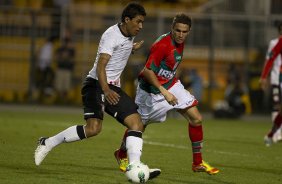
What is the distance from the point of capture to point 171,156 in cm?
1291

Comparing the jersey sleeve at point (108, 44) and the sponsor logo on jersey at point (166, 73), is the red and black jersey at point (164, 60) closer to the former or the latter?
the sponsor logo on jersey at point (166, 73)

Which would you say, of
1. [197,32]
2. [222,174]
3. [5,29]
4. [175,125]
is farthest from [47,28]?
[222,174]

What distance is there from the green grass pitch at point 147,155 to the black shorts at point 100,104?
75 cm

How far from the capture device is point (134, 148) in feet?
30.8

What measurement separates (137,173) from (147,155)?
381 cm

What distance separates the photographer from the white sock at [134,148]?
30.7ft

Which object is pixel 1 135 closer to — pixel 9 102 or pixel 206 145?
pixel 206 145

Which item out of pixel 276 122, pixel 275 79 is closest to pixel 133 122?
pixel 276 122

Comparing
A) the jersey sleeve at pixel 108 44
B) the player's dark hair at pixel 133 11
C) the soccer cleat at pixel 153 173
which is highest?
the player's dark hair at pixel 133 11

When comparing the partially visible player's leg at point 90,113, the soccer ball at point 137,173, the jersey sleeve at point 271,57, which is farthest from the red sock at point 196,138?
the jersey sleeve at point 271,57

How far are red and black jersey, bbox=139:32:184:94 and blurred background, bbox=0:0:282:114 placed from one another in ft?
48.6

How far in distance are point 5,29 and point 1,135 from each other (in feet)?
38.8

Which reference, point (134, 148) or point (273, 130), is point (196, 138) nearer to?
point (134, 148)

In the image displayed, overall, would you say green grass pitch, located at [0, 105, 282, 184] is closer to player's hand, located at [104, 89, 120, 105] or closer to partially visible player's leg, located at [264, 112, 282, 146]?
partially visible player's leg, located at [264, 112, 282, 146]
